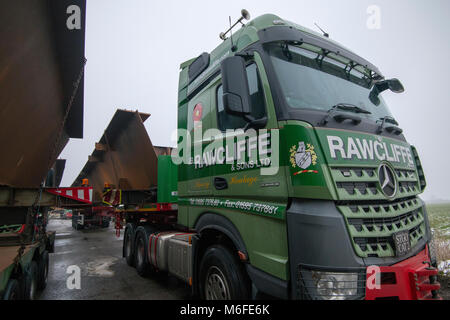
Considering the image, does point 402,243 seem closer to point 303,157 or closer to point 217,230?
point 303,157

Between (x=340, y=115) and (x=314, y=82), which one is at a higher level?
(x=314, y=82)

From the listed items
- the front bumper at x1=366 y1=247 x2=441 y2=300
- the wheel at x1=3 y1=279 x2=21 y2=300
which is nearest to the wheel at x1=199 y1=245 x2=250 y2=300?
the front bumper at x1=366 y1=247 x2=441 y2=300

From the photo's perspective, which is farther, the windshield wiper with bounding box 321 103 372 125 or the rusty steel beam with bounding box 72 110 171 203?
the rusty steel beam with bounding box 72 110 171 203

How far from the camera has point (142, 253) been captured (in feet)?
18.0

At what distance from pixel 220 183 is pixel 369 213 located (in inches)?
57.7

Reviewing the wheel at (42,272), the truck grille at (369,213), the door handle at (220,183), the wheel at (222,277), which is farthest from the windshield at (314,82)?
the wheel at (42,272)

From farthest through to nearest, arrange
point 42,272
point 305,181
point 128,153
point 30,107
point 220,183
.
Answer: point 128,153 → point 42,272 → point 30,107 → point 220,183 → point 305,181

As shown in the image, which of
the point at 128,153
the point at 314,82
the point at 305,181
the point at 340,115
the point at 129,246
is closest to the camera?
the point at 305,181

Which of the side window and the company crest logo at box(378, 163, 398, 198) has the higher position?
the side window

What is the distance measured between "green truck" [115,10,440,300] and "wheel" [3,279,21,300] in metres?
1.76

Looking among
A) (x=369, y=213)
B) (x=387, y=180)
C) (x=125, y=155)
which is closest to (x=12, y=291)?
(x=369, y=213)

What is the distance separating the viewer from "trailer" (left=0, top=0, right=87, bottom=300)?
Result: 2.30 m

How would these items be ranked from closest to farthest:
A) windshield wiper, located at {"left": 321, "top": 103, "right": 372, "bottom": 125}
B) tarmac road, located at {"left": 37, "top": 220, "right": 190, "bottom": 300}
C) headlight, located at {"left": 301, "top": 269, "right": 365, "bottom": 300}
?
1. headlight, located at {"left": 301, "top": 269, "right": 365, "bottom": 300}
2. windshield wiper, located at {"left": 321, "top": 103, "right": 372, "bottom": 125}
3. tarmac road, located at {"left": 37, "top": 220, "right": 190, "bottom": 300}

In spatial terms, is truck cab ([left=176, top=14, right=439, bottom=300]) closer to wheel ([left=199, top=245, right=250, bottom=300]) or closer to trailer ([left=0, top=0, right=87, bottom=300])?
wheel ([left=199, top=245, right=250, bottom=300])
